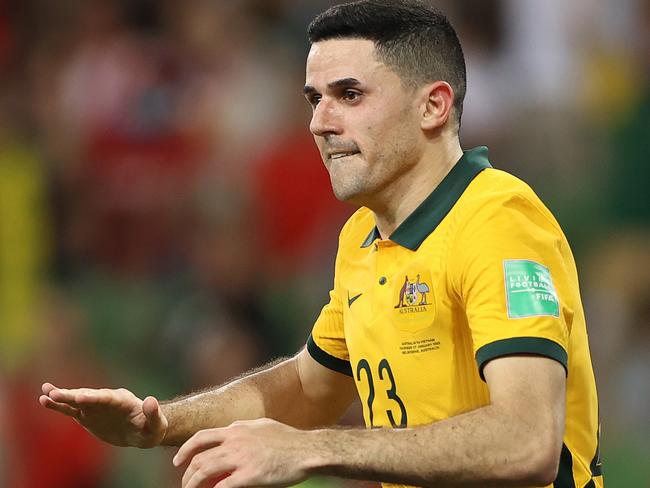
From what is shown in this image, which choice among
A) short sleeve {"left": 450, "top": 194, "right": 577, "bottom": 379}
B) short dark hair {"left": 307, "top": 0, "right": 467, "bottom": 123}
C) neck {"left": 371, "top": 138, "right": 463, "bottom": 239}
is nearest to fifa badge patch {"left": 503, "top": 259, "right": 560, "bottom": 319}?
short sleeve {"left": 450, "top": 194, "right": 577, "bottom": 379}

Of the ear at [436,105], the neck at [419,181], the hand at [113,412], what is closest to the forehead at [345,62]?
the ear at [436,105]

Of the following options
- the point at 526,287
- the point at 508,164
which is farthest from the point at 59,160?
the point at 526,287

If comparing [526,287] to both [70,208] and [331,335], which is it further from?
[70,208]

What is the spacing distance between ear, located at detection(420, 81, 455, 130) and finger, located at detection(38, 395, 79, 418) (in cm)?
116

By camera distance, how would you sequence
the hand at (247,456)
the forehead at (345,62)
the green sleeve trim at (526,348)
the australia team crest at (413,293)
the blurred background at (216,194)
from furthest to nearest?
the blurred background at (216,194)
the forehead at (345,62)
the australia team crest at (413,293)
the green sleeve trim at (526,348)
the hand at (247,456)

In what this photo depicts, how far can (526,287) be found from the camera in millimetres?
2951

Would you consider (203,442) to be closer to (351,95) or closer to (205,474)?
(205,474)

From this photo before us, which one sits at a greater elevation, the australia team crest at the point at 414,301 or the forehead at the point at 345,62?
the forehead at the point at 345,62

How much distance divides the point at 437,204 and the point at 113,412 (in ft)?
3.25

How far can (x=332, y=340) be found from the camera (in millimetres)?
3881

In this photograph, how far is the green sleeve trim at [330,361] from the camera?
12.8 feet

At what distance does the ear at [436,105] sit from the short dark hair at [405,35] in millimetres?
28

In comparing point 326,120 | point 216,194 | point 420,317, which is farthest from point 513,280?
point 216,194

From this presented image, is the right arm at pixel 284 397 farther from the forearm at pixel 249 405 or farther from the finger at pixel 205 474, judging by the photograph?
the finger at pixel 205 474
